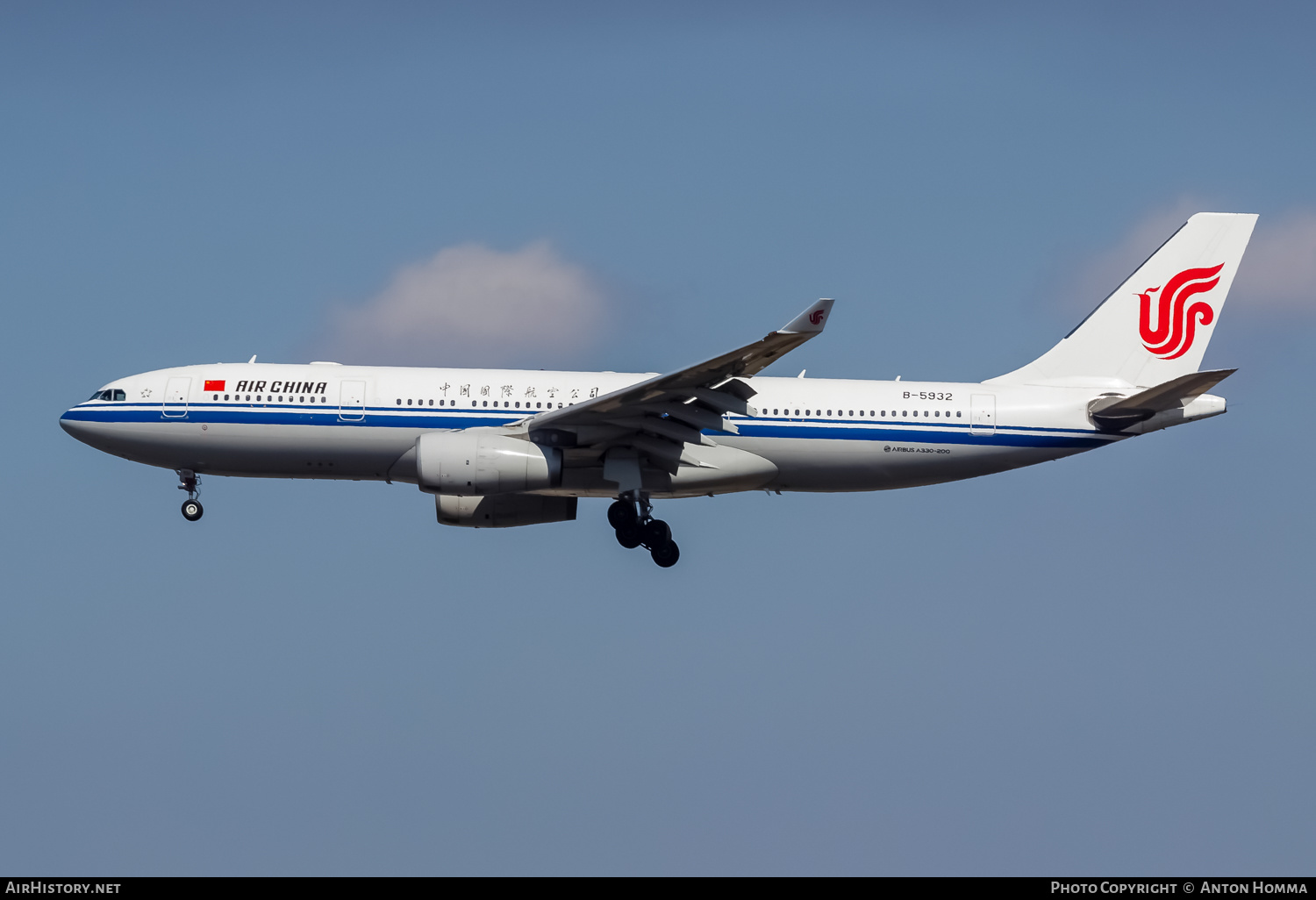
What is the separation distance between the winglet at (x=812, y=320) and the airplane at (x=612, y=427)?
10.2ft

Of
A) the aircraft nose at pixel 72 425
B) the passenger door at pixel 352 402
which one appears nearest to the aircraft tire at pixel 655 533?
the passenger door at pixel 352 402

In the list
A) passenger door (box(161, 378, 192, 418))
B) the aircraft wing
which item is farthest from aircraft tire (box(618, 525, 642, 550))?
passenger door (box(161, 378, 192, 418))

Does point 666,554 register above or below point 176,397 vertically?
below

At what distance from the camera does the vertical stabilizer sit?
35.4 m

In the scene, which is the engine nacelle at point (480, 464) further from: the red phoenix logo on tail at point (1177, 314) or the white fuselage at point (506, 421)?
the red phoenix logo on tail at point (1177, 314)

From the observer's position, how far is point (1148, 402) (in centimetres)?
3247

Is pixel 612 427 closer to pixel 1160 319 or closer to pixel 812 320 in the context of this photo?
pixel 812 320

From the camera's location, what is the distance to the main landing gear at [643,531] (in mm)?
33312

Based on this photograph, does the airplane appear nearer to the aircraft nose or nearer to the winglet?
the aircraft nose

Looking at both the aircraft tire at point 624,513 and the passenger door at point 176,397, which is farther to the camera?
the aircraft tire at point 624,513

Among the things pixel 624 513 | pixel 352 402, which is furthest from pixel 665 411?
pixel 352 402

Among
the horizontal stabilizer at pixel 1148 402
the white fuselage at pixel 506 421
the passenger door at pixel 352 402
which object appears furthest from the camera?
the white fuselage at pixel 506 421

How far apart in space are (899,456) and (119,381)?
17.5 meters

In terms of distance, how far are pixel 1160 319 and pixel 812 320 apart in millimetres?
12183
